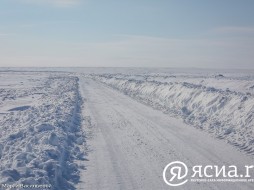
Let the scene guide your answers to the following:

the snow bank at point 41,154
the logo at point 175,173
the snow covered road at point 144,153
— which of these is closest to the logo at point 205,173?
the logo at point 175,173

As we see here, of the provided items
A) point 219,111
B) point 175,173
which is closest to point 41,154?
point 175,173

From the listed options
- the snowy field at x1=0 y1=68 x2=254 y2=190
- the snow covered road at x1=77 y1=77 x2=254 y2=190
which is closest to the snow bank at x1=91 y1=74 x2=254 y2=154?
the snowy field at x1=0 y1=68 x2=254 y2=190

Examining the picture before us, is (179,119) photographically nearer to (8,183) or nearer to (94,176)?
(94,176)

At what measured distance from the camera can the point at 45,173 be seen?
9609 millimetres

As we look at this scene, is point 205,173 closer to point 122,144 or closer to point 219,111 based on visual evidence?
point 122,144

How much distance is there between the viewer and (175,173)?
1043 cm

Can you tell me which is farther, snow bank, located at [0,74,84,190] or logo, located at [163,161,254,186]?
logo, located at [163,161,254,186]

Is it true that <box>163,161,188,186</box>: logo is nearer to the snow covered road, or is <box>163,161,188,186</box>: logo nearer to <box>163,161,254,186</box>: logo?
<box>163,161,254,186</box>: logo

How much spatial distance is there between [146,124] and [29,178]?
10.9 m

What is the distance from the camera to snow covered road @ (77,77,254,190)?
967cm

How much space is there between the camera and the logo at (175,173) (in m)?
9.69

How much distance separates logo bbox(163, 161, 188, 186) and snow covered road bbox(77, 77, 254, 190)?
173 mm

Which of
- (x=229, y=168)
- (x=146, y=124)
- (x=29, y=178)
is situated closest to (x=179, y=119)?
(x=146, y=124)

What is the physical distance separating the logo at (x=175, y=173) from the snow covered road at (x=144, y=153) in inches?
6.8
